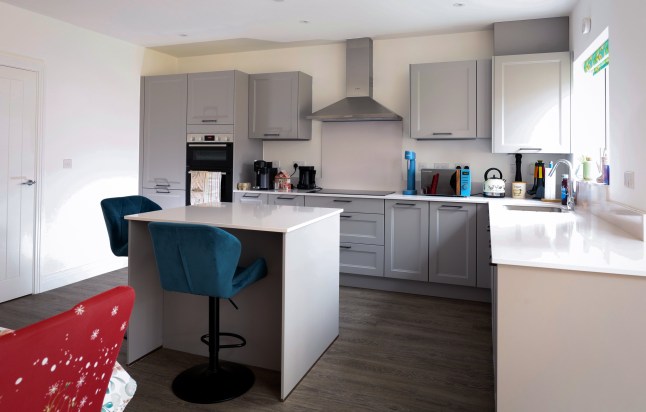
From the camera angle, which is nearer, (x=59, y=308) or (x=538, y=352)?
(x=538, y=352)

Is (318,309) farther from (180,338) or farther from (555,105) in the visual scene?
(555,105)

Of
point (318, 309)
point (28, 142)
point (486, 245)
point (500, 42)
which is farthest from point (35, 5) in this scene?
point (486, 245)

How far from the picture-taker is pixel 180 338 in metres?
2.88

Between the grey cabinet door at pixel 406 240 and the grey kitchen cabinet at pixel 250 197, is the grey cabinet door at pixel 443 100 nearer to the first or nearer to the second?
the grey cabinet door at pixel 406 240

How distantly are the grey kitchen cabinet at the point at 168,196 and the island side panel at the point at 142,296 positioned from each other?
7.67 feet

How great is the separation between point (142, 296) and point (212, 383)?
2.38ft

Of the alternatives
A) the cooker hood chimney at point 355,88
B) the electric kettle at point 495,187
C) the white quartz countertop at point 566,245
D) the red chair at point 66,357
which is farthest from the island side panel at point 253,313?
the electric kettle at point 495,187

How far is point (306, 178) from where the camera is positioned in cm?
493

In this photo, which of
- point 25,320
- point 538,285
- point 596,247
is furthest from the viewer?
point 25,320

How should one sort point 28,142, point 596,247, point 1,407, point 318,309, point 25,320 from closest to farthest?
point 1,407, point 596,247, point 318,309, point 25,320, point 28,142

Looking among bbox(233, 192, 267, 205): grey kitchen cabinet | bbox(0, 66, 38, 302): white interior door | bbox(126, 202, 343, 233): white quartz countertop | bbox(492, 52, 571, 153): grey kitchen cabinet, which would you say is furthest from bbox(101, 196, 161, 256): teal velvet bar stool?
bbox(492, 52, 571, 153): grey kitchen cabinet

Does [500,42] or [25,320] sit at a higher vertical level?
[500,42]

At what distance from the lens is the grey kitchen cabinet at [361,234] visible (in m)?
4.27

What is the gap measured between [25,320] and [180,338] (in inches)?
54.6
